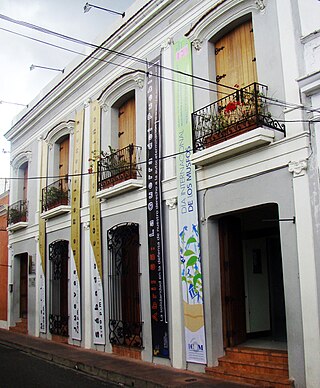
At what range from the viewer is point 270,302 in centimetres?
1074

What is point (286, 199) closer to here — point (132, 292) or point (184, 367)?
point (184, 367)

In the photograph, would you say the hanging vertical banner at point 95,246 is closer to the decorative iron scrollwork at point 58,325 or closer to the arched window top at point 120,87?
the arched window top at point 120,87

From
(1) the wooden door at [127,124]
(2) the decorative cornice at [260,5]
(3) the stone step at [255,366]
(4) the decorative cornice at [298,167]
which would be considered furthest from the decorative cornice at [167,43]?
(3) the stone step at [255,366]

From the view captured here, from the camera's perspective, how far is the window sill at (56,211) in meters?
14.3

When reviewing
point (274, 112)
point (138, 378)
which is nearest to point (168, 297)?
point (138, 378)

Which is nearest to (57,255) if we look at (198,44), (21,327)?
(21,327)

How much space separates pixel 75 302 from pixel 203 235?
5528 millimetres

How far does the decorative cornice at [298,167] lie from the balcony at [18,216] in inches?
449

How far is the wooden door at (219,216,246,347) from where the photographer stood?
9.34m

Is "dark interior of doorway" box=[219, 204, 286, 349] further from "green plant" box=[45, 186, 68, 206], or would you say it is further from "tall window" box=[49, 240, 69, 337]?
"tall window" box=[49, 240, 69, 337]

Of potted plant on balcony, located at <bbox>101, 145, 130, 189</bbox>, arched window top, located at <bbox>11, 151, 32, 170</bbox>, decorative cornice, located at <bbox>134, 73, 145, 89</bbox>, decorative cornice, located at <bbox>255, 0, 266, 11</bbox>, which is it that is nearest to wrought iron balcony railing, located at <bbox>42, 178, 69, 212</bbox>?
potted plant on balcony, located at <bbox>101, 145, 130, 189</bbox>

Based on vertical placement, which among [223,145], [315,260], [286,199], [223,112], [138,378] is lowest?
[138,378]

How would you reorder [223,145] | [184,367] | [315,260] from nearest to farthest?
[315,260], [223,145], [184,367]

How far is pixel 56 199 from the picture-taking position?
1488 centimetres
